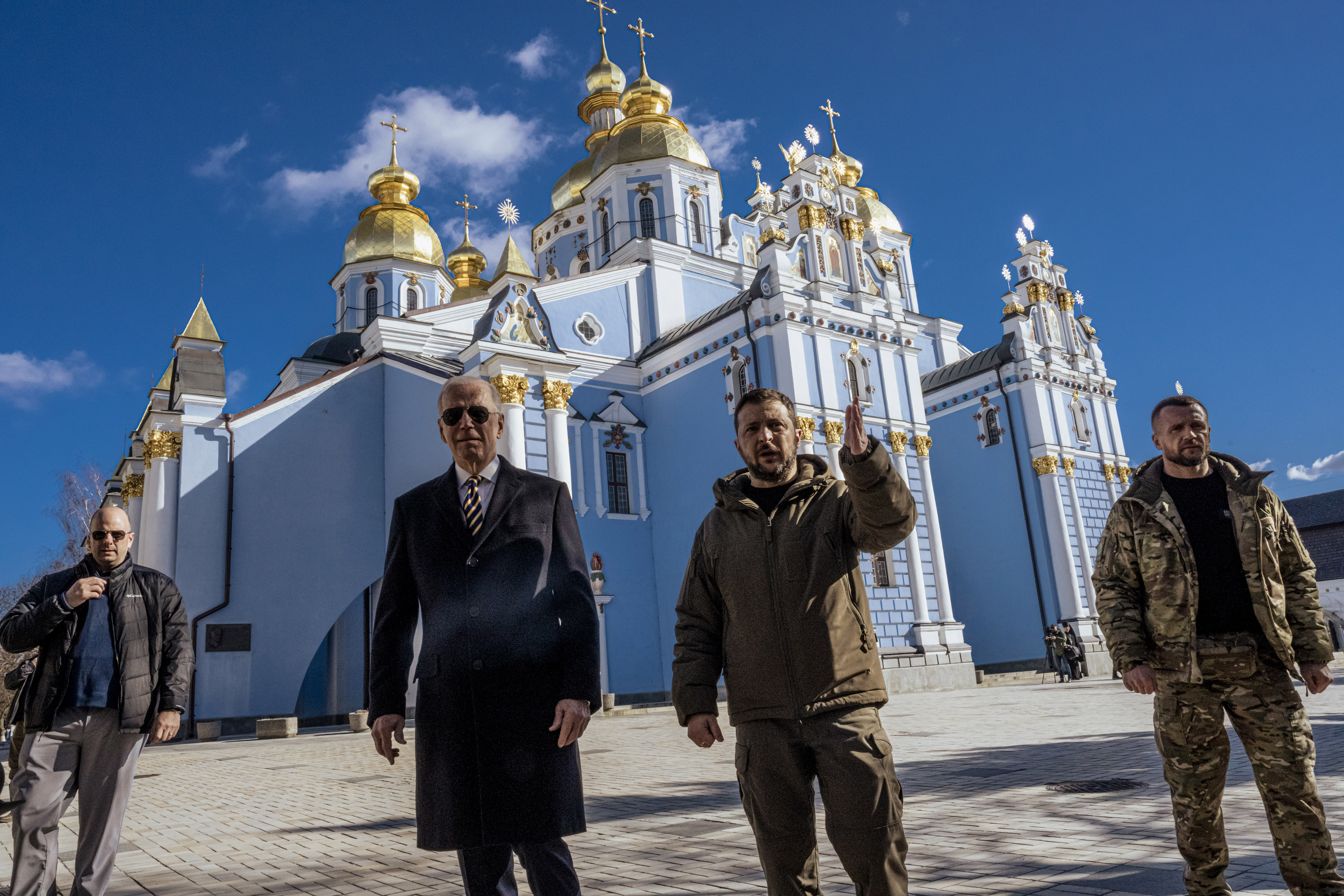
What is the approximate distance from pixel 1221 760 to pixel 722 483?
212 cm

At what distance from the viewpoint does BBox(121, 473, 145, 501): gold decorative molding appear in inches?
853

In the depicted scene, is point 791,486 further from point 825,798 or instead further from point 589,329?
point 589,329

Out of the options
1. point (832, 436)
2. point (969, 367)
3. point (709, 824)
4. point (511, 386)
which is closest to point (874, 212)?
point (969, 367)

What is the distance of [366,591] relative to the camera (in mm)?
22438

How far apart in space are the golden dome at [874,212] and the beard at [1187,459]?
32935 mm

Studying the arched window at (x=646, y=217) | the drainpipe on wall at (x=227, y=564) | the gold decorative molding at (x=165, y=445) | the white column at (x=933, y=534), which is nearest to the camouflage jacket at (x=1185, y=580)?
the drainpipe on wall at (x=227, y=564)

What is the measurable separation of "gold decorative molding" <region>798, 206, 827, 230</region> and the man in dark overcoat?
21.4 metres

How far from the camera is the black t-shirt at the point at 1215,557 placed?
369 centimetres

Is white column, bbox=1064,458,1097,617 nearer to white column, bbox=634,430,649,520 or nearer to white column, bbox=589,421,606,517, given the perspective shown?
white column, bbox=634,430,649,520

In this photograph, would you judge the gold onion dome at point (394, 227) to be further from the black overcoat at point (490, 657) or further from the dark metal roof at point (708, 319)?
the black overcoat at point (490, 657)

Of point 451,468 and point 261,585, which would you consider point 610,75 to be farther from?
point 451,468

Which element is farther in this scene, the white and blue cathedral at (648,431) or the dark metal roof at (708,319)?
the dark metal roof at (708,319)

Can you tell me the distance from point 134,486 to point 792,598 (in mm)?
22236

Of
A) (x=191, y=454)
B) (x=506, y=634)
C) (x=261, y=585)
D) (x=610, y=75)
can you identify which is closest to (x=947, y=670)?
(x=261, y=585)
